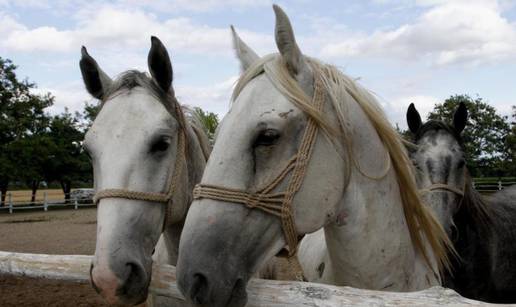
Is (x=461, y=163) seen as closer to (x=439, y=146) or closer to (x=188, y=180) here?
(x=439, y=146)

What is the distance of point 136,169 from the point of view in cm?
266

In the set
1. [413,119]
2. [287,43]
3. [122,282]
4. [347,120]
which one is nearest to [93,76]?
[122,282]

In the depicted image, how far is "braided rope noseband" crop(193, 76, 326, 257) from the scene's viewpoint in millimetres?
1850

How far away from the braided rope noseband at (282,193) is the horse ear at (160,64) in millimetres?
1532

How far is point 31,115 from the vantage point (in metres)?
31.4

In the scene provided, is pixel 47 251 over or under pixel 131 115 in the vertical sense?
under

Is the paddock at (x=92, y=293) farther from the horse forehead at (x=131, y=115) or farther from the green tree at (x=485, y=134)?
the green tree at (x=485, y=134)

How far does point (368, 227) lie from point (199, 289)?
3.11ft

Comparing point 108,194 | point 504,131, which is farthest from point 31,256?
point 504,131

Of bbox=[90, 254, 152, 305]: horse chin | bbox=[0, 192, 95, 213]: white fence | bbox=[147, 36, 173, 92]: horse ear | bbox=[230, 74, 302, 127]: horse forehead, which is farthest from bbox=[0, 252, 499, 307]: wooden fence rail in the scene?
bbox=[0, 192, 95, 213]: white fence

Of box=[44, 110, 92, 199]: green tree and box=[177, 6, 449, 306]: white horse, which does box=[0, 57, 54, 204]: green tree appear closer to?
box=[44, 110, 92, 199]: green tree

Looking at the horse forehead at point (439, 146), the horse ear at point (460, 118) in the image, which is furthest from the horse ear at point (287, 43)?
the horse ear at point (460, 118)

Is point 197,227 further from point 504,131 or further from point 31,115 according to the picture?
point 504,131

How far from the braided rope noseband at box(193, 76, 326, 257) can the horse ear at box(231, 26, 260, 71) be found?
27.4 inches
